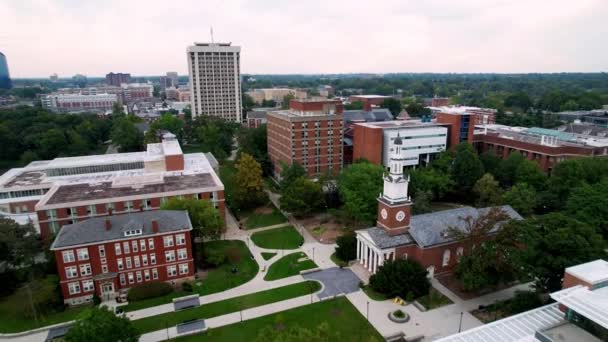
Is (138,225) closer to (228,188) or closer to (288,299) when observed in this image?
(288,299)

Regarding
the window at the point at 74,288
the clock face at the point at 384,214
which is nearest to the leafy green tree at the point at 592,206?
the clock face at the point at 384,214

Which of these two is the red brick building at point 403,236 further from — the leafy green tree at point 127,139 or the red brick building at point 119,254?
the leafy green tree at point 127,139

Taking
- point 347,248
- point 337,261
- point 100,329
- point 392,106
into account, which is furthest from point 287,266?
point 392,106

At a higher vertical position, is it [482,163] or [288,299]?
[482,163]

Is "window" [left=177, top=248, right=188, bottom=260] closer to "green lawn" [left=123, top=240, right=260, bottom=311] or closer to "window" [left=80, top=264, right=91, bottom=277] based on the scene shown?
"green lawn" [left=123, top=240, right=260, bottom=311]

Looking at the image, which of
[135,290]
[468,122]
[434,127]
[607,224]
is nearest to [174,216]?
[135,290]

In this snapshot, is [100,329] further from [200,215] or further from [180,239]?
[200,215]
